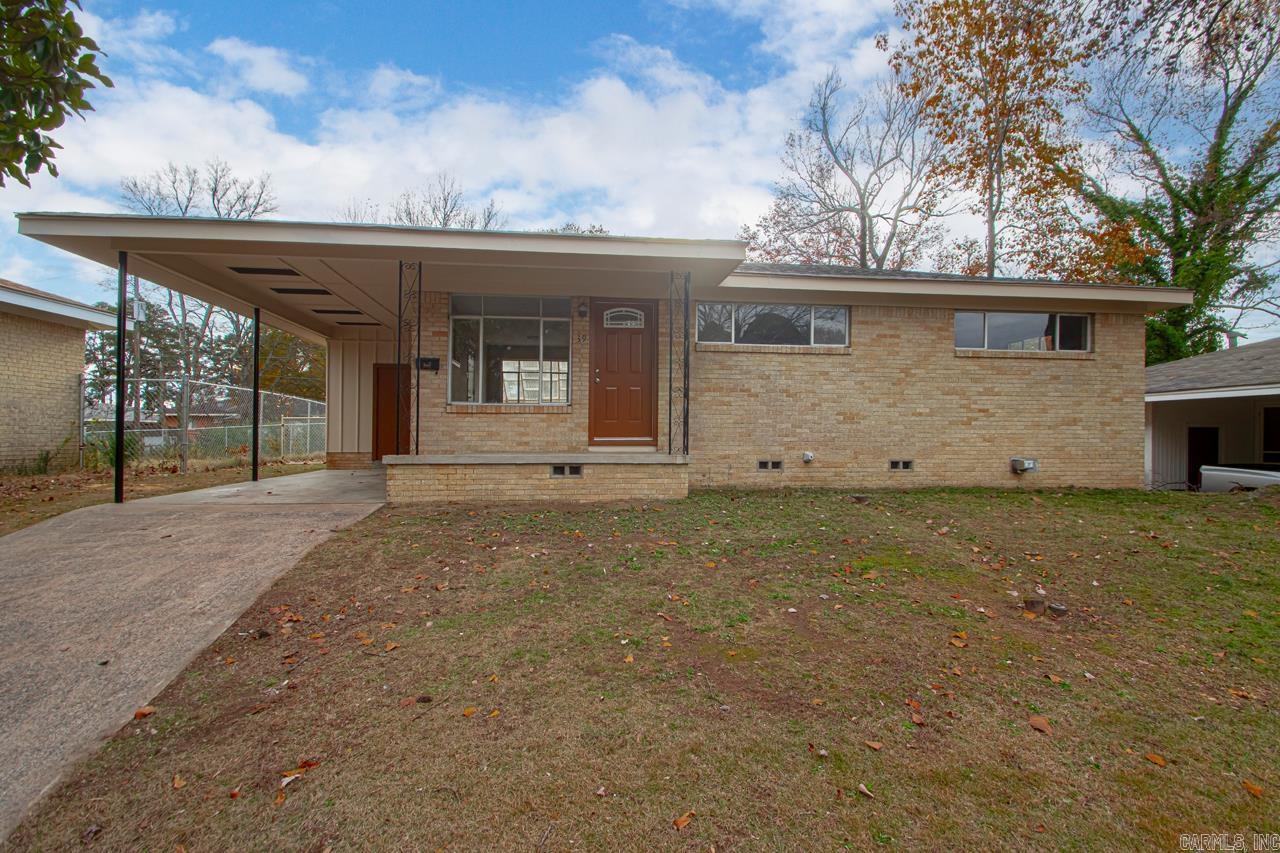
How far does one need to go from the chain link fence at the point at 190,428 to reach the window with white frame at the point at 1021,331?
14328 millimetres

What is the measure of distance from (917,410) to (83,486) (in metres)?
14.1

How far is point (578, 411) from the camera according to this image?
9.08m

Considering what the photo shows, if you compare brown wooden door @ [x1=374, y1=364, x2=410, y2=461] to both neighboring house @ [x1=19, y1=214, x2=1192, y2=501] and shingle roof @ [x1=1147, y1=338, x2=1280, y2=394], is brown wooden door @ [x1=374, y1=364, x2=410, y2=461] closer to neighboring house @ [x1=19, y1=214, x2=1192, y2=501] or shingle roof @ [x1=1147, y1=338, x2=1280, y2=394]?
neighboring house @ [x1=19, y1=214, x2=1192, y2=501]

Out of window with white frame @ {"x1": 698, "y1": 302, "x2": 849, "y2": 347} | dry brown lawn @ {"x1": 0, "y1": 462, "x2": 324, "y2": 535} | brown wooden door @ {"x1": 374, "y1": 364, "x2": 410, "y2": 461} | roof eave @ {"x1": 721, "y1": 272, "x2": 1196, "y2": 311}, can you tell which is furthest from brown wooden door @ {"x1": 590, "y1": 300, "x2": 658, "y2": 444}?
dry brown lawn @ {"x1": 0, "y1": 462, "x2": 324, "y2": 535}

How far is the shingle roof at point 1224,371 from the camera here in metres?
11.4

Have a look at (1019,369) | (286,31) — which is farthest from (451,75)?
(1019,369)

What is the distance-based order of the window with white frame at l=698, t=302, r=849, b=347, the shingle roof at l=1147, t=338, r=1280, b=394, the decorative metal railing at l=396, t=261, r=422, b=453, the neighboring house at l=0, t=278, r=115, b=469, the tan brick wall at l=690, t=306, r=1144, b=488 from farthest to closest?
the neighboring house at l=0, t=278, r=115, b=469 → the shingle roof at l=1147, t=338, r=1280, b=394 → the window with white frame at l=698, t=302, r=849, b=347 → the tan brick wall at l=690, t=306, r=1144, b=488 → the decorative metal railing at l=396, t=261, r=422, b=453

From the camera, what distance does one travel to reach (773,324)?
9.55 meters

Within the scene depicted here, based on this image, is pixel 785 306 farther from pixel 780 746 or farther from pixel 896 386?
pixel 780 746

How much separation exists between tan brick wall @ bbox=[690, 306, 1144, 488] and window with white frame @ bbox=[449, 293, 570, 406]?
88.1 inches

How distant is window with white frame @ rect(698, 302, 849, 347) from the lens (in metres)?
9.47

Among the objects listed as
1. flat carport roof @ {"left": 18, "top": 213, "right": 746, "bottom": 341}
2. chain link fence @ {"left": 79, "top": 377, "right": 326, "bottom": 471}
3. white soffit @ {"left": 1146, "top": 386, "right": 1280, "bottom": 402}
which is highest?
flat carport roof @ {"left": 18, "top": 213, "right": 746, "bottom": 341}

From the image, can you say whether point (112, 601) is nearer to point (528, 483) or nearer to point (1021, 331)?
point (528, 483)

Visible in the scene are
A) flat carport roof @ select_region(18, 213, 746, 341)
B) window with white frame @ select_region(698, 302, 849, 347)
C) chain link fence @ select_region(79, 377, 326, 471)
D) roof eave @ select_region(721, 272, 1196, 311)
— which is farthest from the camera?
chain link fence @ select_region(79, 377, 326, 471)
